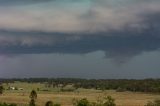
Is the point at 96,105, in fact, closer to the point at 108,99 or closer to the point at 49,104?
the point at 108,99

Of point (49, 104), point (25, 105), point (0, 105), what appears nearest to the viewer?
point (0, 105)

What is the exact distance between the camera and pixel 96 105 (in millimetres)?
156375

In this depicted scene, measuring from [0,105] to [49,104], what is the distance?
21118mm

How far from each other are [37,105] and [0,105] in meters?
35.0

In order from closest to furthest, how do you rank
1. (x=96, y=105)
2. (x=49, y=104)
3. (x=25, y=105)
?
1. (x=96, y=105)
2. (x=49, y=104)
3. (x=25, y=105)

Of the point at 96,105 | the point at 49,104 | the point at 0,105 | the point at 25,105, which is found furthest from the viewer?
the point at 25,105

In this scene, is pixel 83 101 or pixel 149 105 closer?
pixel 83 101

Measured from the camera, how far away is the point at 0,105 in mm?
166500

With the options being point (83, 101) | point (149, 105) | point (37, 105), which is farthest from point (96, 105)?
point (37, 105)

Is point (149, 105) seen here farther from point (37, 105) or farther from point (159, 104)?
point (37, 105)

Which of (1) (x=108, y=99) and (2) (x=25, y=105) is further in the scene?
(2) (x=25, y=105)

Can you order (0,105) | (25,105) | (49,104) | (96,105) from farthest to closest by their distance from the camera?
(25,105) → (49,104) → (0,105) → (96,105)

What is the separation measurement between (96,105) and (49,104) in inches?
1119

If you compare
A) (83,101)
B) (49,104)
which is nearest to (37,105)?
(49,104)
